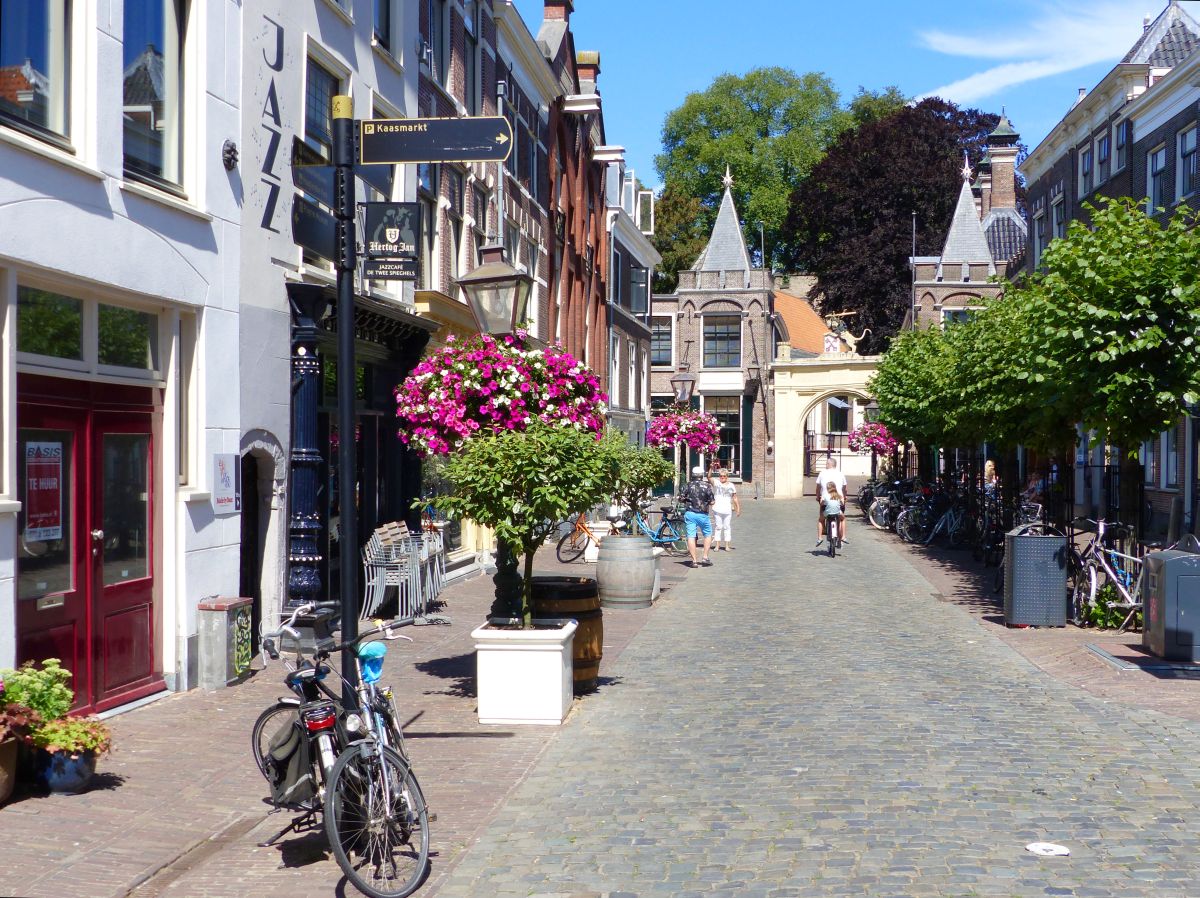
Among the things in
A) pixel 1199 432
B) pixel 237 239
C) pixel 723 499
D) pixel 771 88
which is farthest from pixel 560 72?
pixel 771 88

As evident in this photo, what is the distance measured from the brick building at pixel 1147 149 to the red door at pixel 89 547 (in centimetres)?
1937

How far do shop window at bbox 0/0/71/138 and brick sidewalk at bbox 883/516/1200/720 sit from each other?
→ 8.84 metres

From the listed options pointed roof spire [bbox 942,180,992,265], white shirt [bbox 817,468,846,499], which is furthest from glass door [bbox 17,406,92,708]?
pointed roof spire [bbox 942,180,992,265]

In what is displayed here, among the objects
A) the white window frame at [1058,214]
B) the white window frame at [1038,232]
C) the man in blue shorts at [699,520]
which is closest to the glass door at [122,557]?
the man in blue shorts at [699,520]

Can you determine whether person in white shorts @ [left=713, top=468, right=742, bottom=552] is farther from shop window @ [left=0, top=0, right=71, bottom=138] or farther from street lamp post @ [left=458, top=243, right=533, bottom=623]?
shop window @ [left=0, top=0, right=71, bottom=138]

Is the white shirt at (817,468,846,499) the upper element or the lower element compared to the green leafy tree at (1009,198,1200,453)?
lower

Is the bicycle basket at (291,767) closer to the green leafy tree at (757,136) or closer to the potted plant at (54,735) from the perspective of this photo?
the potted plant at (54,735)

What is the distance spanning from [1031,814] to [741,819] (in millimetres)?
1525

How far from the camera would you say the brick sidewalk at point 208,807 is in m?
5.55

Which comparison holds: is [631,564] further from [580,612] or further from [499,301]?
[499,301]

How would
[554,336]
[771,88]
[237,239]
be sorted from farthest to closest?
[771,88] < [554,336] < [237,239]

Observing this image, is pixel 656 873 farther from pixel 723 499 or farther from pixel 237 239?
pixel 723 499

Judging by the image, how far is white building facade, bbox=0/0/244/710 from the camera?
25.7 ft

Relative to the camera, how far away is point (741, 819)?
643 centimetres
